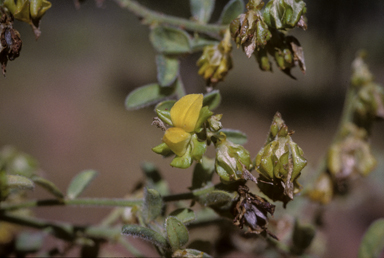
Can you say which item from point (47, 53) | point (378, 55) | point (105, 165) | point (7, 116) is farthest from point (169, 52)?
point (47, 53)

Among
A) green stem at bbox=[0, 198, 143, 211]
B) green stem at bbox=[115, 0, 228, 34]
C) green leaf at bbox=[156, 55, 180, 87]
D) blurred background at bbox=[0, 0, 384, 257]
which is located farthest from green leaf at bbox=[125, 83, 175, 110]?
blurred background at bbox=[0, 0, 384, 257]

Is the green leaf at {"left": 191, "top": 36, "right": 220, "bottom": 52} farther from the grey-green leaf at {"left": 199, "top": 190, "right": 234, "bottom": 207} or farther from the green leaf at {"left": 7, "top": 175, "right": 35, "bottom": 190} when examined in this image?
the green leaf at {"left": 7, "top": 175, "right": 35, "bottom": 190}

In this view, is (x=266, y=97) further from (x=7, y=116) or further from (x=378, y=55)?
(x=7, y=116)

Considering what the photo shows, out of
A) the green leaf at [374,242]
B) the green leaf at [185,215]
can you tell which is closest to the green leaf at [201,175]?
the green leaf at [185,215]

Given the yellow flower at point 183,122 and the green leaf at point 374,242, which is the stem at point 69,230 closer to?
the yellow flower at point 183,122

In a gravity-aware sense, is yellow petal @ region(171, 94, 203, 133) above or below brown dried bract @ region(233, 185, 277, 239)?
above
